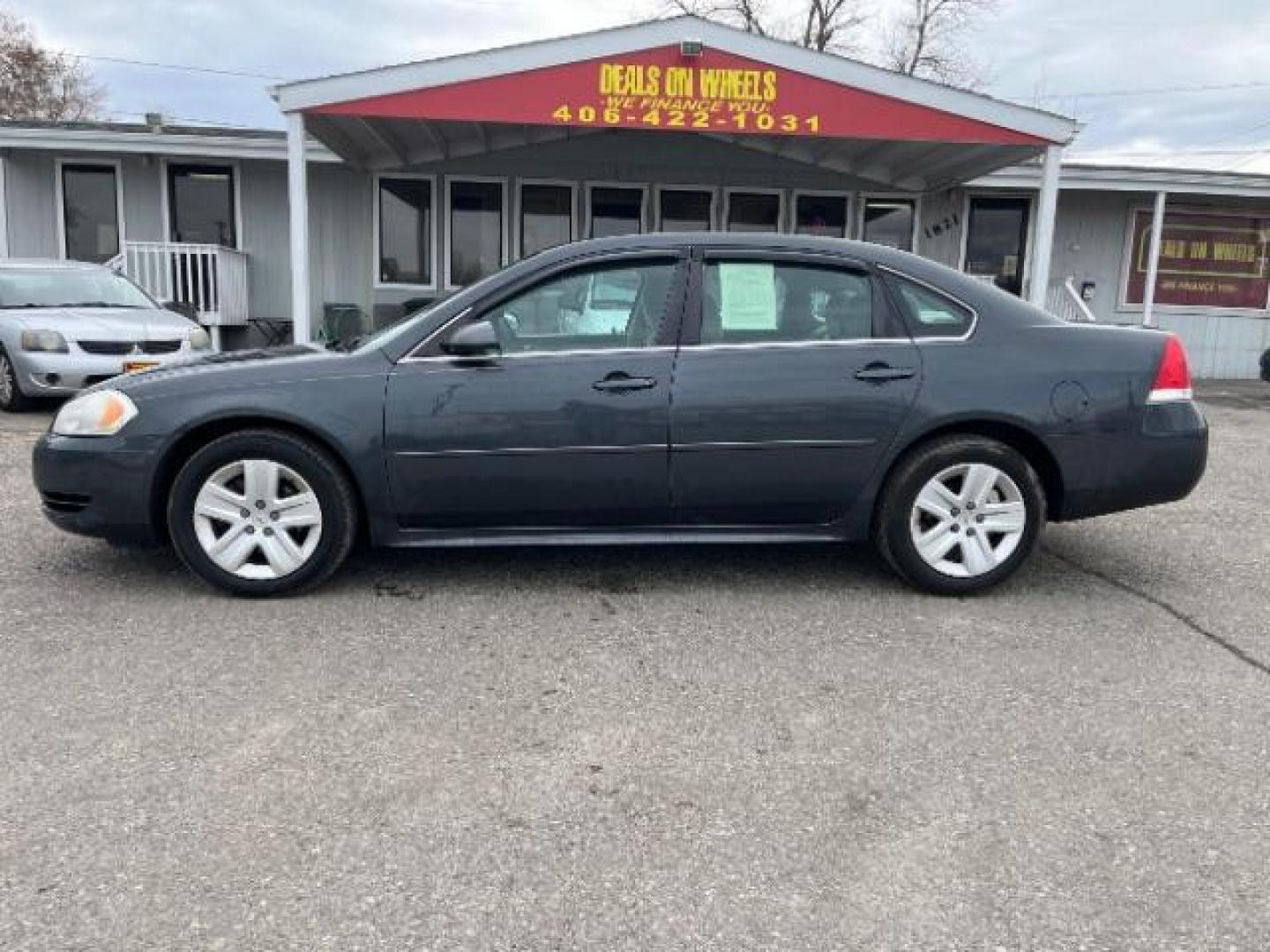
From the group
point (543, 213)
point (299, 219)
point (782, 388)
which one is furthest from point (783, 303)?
point (543, 213)

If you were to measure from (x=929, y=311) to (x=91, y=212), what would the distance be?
13314 mm

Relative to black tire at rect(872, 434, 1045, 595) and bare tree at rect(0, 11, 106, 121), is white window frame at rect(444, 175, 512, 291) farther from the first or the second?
bare tree at rect(0, 11, 106, 121)

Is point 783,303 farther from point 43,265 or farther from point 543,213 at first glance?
point 543,213

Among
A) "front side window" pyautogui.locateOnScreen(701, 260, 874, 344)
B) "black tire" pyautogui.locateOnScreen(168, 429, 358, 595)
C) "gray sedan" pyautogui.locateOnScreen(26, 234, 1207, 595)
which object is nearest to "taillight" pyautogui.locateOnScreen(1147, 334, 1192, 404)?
"gray sedan" pyautogui.locateOnScreen(26, 234, 1207, 595)

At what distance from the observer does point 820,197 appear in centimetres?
1434

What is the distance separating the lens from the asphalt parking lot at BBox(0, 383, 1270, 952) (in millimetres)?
2240

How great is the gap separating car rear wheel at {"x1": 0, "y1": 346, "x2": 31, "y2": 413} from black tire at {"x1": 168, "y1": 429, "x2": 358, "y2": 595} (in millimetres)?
6135

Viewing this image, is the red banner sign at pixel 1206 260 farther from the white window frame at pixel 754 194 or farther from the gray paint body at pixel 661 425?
the gray paint body at pixel 661 425

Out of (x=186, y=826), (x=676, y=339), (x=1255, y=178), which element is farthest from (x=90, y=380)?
(x=1255, y=178)

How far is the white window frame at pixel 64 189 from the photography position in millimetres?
13664

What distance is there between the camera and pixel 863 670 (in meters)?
3.61

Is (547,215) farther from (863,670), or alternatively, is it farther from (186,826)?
(186,826)

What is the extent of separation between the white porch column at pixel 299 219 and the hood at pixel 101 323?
107 cm

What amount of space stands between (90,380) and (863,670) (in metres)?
8.10
